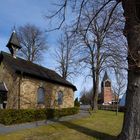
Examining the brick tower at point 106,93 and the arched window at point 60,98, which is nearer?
the arched window at point 60,98

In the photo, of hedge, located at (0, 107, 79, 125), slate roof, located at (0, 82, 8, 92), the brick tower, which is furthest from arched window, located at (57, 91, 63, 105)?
the brick tower

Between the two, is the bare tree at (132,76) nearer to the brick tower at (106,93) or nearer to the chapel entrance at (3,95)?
the chapel entrance at (3,95)

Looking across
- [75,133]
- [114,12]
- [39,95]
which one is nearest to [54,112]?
[39,95]

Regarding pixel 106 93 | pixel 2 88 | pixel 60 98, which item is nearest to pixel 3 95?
pixel 2 88

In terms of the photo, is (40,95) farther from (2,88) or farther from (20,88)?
(2,88)

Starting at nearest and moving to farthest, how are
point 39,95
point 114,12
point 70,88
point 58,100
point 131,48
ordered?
1. point 131,48
2. point 114,12
3. point 39,95
4. point 58,100
5. point 70,88

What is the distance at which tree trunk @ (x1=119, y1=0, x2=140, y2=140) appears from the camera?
14516 mm

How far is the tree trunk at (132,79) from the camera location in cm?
1452

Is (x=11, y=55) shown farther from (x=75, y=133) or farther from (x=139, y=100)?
(x=139, y=100)

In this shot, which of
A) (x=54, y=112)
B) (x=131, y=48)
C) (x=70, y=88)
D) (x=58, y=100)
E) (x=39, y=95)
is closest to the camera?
(x=131, y=48)

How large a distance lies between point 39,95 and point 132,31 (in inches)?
837

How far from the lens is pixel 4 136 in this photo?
17.5m

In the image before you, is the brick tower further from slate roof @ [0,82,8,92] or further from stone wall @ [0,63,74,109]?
slate roof @ [0,82,8,92]

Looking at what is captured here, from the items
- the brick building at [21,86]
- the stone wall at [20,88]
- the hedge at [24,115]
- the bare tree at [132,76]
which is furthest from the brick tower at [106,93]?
the bare tree at [132,76]
